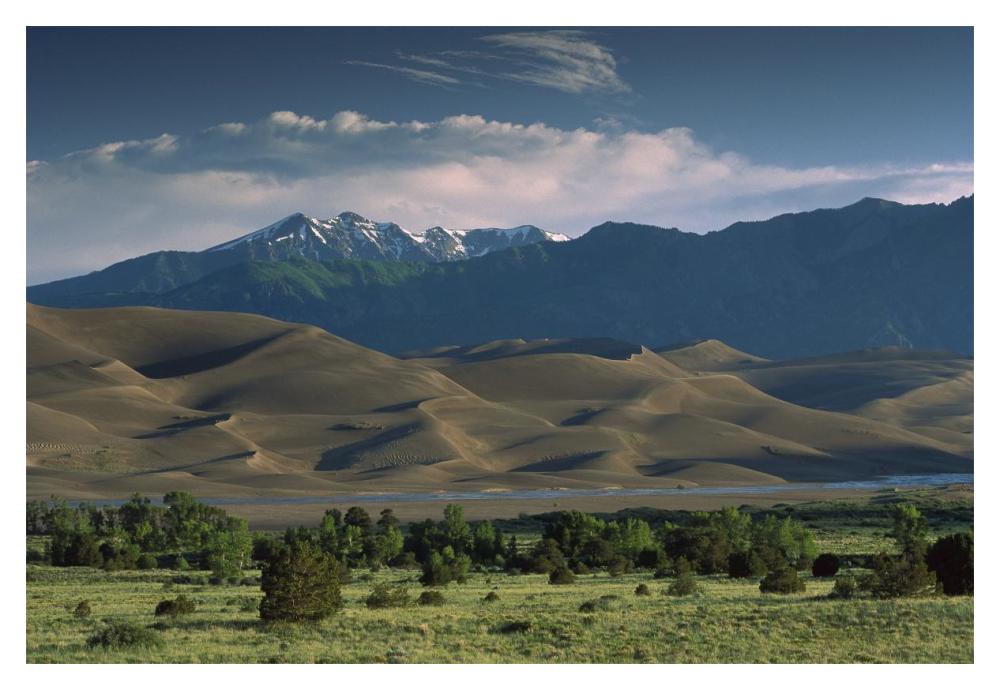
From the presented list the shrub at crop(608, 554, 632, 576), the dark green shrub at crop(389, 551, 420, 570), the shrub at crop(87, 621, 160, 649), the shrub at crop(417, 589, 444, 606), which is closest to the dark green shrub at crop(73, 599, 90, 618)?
the shrub at crop(87, 621, 160, 649)

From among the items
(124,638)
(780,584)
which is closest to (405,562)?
(780,584)

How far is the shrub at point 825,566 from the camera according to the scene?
2176 inches

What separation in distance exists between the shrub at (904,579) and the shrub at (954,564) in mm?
475

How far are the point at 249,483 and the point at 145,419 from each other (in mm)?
55143

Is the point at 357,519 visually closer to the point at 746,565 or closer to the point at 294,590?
the point at 746,565

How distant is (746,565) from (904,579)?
599 inches

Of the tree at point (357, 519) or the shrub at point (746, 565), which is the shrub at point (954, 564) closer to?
the shrub at point (746, 565)

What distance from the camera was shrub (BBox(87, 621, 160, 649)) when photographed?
108ft

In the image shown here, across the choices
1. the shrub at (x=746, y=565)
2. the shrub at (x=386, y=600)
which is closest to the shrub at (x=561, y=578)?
the shrub at (x=746, y=565)

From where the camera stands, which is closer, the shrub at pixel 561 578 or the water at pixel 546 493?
the shrub at pixel 561 578

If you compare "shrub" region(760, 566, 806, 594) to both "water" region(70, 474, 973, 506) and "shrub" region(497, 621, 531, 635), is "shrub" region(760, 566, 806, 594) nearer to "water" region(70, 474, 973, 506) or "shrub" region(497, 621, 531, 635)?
"shrub" region(497, 621, 531, 635)

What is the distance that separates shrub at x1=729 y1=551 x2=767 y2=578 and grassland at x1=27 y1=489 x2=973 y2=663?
5.56m
